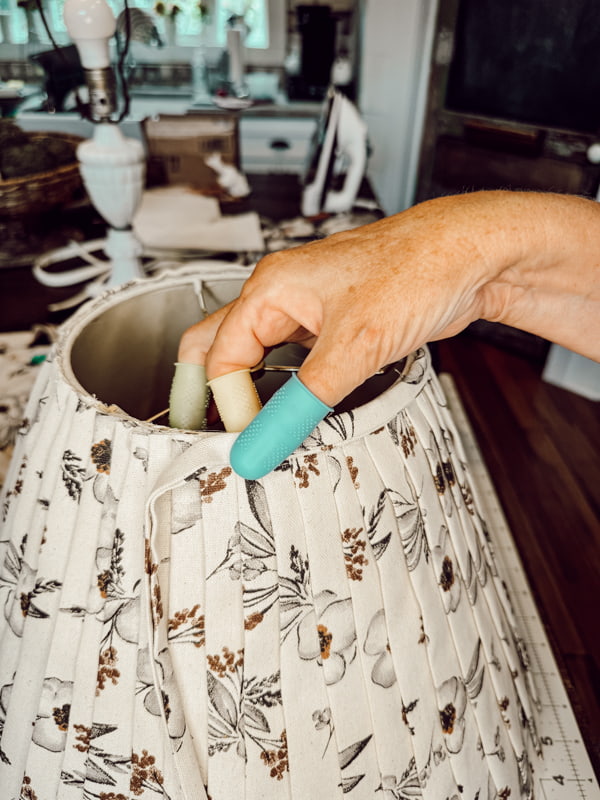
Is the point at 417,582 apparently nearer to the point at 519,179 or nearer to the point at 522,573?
the point at 522,573

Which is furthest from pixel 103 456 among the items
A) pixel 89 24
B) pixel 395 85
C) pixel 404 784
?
pixel 395 85

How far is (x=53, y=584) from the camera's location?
1.17 feet

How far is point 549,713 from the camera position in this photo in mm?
606

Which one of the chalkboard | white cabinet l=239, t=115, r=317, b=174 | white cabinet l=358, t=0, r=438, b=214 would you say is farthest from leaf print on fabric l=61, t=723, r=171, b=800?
white cabinet l=239, t=115, r=317, b=174

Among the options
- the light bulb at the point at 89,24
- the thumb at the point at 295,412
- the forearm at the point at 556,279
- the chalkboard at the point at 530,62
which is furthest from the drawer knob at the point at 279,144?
the thumb at the point at 295,412

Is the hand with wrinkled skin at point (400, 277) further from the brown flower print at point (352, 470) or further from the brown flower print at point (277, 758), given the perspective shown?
the brown flower print at point (277, 758)

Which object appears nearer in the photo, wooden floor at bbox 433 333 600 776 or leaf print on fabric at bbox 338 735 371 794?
leaf print on fabric at bbox 338 735 371 794

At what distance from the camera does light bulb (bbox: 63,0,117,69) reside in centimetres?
97

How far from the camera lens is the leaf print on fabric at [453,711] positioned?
368mm

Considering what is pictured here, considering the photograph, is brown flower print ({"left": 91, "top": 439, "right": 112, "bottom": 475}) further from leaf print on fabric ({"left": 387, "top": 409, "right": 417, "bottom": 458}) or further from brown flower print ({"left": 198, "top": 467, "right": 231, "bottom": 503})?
leaf print on fabric ({"left": 387, "top": 409, "right": 417, "bottom": 458})

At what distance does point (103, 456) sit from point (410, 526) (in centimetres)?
19

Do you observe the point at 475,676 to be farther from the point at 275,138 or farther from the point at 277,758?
the point at 275,138

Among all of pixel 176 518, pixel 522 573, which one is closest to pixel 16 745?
pixel 176 518

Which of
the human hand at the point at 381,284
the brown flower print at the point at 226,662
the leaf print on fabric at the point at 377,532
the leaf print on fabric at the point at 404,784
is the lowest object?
the leaf print on fabric at the point at 404,784
